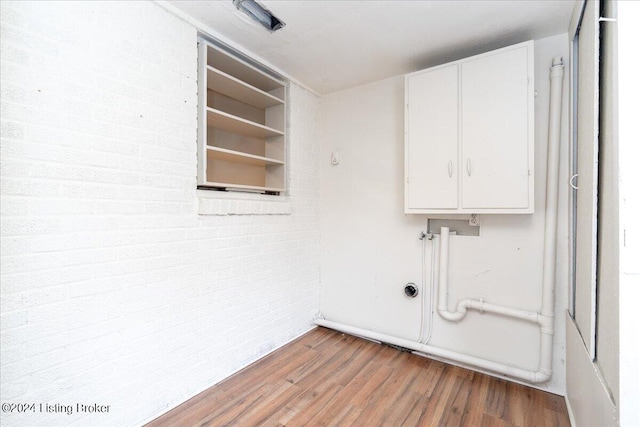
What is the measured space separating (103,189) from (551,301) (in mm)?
2801

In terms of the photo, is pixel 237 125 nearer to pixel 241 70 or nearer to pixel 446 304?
pixel 241 70

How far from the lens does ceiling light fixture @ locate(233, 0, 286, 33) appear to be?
178 centimetres

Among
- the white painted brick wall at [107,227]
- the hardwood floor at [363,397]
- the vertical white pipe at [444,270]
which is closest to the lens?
the white painted brick wall at [107,227]

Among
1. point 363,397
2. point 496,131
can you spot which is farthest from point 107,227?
point 496,131

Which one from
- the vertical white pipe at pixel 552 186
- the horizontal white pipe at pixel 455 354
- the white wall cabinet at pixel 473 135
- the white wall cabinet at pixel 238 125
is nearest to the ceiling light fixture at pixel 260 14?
the white wall cabinet at pixel 238 125

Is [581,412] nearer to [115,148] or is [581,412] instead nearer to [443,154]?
[443,154]

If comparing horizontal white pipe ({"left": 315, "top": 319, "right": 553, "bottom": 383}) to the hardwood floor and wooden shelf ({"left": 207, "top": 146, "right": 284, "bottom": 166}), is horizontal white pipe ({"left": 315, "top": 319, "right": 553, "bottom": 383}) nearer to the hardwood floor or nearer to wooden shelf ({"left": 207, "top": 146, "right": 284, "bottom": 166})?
the hardwood floor

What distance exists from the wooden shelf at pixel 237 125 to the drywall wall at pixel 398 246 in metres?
0.73

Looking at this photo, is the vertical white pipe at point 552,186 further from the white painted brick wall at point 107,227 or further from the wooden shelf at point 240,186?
the white painted brick wall at point 107,227

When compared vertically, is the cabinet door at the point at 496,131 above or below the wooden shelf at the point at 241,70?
below

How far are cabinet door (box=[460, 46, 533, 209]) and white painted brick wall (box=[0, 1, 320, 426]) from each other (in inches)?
69.0

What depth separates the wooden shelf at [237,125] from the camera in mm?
2134

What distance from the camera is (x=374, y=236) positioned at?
281 cm

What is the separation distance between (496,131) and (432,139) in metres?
0.42
